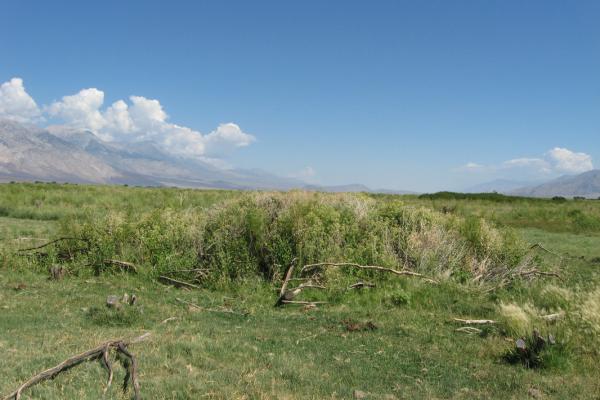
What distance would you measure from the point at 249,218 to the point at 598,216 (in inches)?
1089

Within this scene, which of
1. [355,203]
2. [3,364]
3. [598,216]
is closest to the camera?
[3,364]

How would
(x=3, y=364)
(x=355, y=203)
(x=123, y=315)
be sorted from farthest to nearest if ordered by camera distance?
(x=355, y=203) → (x=123, y=315) → (x=3, y=364)

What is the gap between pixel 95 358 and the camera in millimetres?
5586

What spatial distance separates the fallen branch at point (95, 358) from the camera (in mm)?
4637

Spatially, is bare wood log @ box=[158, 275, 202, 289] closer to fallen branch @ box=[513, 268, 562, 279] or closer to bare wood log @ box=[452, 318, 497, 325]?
bare wood log @ box=[452, 318, 497, 325]

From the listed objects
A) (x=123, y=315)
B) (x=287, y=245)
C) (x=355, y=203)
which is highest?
(x=355, y=203)

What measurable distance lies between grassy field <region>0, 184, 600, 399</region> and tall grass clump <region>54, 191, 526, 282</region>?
5 centimetres

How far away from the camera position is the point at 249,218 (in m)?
13.0

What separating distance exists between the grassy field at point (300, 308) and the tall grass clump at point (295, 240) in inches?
1.9

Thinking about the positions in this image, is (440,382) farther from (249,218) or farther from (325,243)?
(249,218)

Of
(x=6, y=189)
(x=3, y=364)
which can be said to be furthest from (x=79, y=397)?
(x=6, y=189)

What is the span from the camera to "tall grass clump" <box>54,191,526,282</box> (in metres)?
12.1

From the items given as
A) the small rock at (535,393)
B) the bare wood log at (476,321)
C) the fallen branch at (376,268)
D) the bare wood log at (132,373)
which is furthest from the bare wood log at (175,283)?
the small rock at (535,393)

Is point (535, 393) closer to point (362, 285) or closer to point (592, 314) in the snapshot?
point (592, 314)
